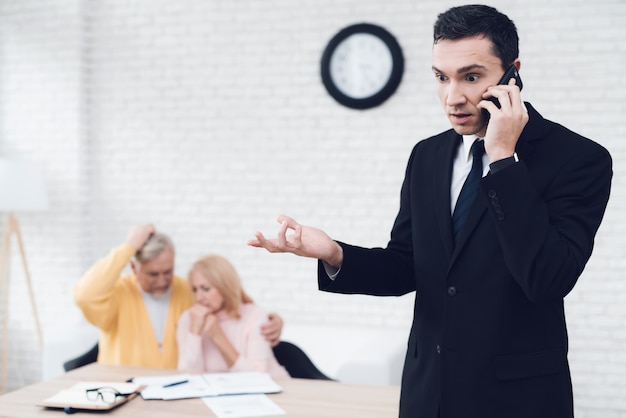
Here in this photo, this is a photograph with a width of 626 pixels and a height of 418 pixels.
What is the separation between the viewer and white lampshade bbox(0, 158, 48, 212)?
4.42 m

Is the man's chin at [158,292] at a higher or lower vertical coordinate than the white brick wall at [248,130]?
lower

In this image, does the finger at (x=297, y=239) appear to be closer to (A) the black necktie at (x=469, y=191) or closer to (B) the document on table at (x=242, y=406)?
(A) the black necktie at (x=469, y=191)

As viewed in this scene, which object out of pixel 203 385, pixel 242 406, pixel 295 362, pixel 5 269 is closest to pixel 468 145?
pixel 242 406

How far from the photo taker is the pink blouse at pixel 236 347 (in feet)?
10.3

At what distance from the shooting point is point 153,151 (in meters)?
4.98

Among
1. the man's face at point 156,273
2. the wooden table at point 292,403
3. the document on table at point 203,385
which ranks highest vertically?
the man's face at point 156,273

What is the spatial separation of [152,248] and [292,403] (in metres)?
1.43

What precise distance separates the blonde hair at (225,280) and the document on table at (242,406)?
0.96 m

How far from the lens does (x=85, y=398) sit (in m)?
2.37

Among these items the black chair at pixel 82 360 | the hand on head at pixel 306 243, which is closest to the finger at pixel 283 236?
the hand on head at pixel 306 243

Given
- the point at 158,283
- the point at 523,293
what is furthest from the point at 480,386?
the point at 158,283

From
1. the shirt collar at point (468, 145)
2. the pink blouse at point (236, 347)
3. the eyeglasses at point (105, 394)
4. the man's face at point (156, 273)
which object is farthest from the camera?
the man's face at point (156, 273)

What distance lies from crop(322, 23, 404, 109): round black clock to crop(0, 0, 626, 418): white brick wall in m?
0.08

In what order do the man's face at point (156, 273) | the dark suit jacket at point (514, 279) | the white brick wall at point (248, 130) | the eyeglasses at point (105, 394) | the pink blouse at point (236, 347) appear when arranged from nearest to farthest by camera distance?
the dark suit jacket at point (514, 279) < the eyeglasses at point (105, 394) < the pink blouse at point (236, 347) < the man's face at point (156, 273) < the white brick wall at point (248, 130)
